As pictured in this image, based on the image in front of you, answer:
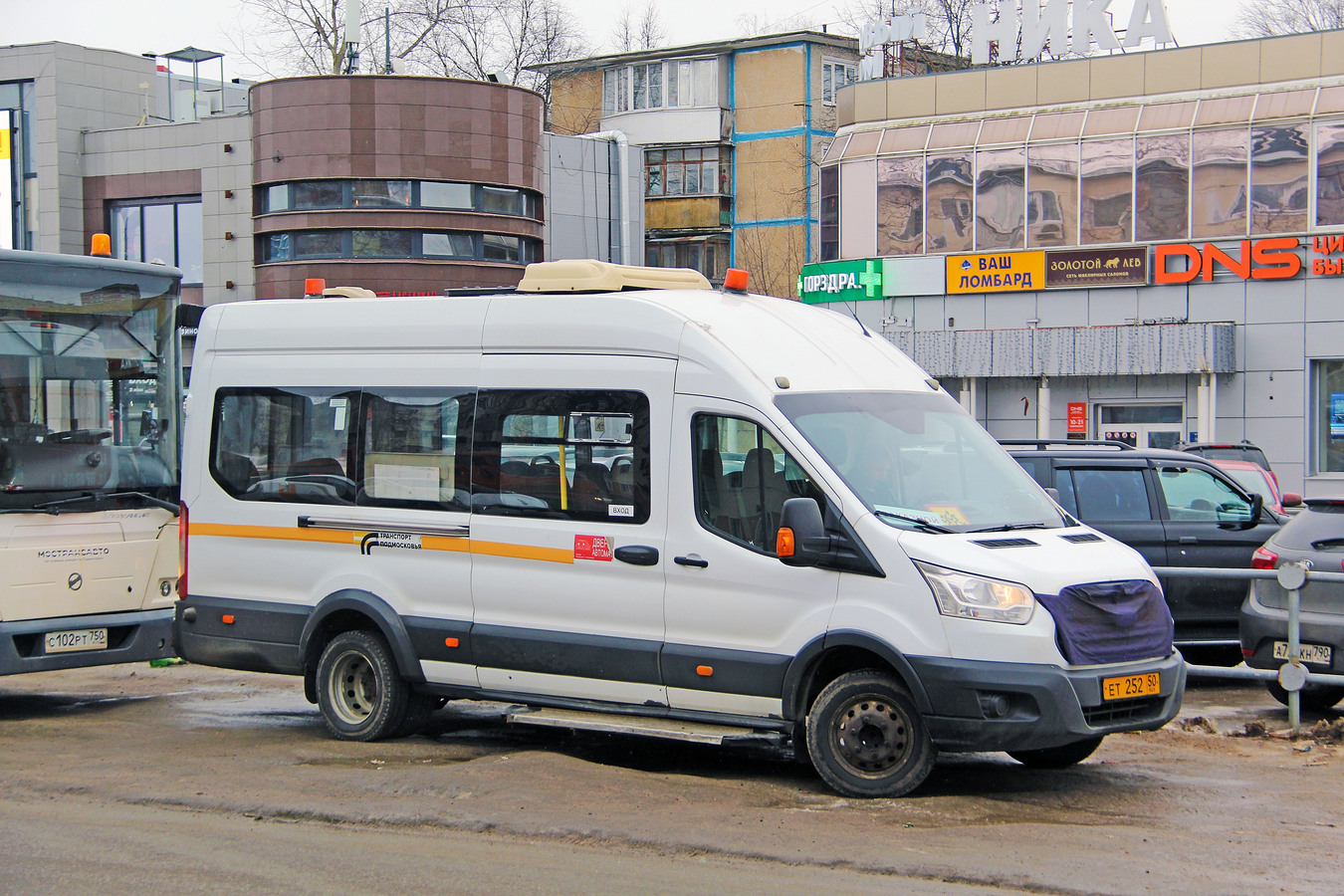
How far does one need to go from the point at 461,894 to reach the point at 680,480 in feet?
9.29

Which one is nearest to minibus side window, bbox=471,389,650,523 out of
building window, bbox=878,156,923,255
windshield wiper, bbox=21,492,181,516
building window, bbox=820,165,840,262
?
windshield wiper, bbox=21,492,181,516

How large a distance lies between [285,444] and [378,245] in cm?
2504

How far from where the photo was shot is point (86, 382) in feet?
34.8

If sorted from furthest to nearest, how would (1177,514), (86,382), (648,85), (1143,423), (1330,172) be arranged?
(648,85) < (1143,423) < (1330,172) < (1177,514) < (86,382)

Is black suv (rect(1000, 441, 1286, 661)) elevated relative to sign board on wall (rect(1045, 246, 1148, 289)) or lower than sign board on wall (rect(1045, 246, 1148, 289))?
lower

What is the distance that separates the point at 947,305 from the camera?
3359 cm

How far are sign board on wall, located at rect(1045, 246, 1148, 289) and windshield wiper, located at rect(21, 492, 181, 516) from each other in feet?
82.8

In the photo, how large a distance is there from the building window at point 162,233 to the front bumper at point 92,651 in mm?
27616

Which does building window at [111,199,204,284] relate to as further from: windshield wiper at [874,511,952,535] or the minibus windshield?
windshield wiper at [874,511,952,535]

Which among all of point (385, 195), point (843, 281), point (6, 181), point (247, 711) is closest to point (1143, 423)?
point (843, 281)

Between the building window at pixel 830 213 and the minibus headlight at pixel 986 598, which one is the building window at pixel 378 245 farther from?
the minibus headlight at pixel 986 598

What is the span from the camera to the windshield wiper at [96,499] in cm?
1004

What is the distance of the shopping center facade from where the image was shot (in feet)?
96.7

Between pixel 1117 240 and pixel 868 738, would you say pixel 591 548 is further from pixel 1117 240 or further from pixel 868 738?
pixel 1117 240
